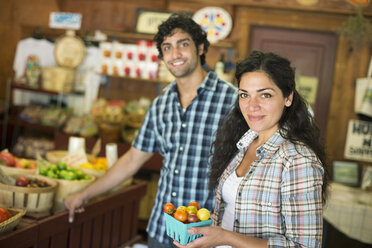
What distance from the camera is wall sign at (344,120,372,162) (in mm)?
4980

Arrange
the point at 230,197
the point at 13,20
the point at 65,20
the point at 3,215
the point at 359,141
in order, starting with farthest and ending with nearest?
the point at 13,20 < the point at 65,20 < the point at 359,141 < the point at 3,215 < the point at 230,197

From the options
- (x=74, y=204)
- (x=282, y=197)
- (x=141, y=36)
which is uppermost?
(x=141, y=36)

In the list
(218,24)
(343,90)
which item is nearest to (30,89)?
(218,24)

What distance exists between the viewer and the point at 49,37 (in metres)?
6.04

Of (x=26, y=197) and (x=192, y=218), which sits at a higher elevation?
(x=192, y=218)

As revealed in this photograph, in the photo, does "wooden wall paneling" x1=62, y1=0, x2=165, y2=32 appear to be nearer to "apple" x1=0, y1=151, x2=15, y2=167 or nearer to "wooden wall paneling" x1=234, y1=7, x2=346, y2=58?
"wooden wall paneling" x1=234, y1=7, x2=346, y2=58

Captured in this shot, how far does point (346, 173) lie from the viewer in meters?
4.83

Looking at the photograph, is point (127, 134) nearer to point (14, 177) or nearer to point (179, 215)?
point (14, 177)

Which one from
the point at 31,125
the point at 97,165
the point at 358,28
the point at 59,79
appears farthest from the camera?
the point at 31,125

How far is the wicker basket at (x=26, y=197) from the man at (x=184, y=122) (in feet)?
0.57

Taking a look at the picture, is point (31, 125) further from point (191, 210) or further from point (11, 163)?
point (191, 210)

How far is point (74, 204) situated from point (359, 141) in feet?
12.1

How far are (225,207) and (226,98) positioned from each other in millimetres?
826

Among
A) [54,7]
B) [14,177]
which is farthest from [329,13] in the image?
[14,177]
